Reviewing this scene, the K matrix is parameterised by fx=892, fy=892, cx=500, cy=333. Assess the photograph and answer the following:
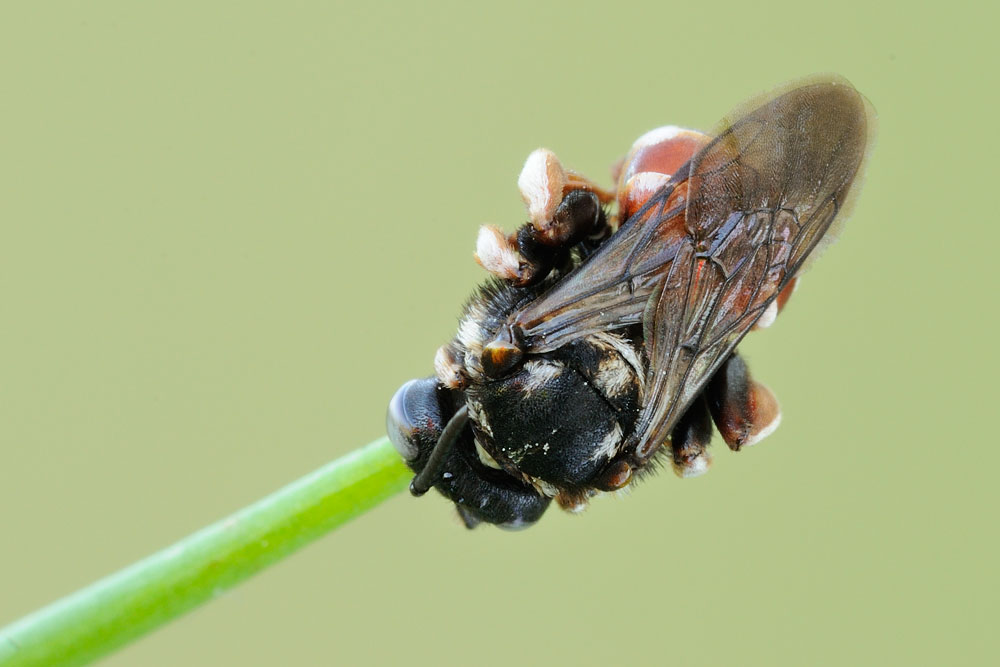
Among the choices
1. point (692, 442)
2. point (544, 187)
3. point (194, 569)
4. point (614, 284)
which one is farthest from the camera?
point (692, 442)

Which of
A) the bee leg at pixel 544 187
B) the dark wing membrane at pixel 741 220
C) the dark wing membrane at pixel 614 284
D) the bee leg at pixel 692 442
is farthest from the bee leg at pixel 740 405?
the bee leg at pixel 544 187

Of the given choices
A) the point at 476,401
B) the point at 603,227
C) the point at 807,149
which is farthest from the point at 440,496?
the point at 807,149

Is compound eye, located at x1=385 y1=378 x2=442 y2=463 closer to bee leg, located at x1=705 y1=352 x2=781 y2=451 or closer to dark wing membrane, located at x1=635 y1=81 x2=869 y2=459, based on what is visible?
dark wing membrane, located at x1=635 y1=81 x2=869 y2=459

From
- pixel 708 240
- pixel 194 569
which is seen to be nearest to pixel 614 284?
pixel 708 240

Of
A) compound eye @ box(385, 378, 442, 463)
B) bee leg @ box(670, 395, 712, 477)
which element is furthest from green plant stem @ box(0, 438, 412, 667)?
bee leg @ box(670, 395, 712, 477)

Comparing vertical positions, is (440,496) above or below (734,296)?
below

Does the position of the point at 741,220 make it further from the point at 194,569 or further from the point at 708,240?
the point at 194,569

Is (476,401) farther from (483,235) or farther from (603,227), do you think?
(603,227)
